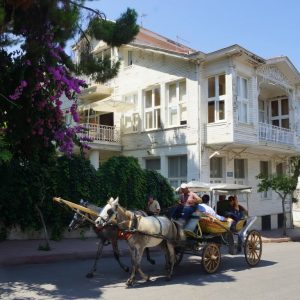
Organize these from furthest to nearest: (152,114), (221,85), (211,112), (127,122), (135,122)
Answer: (127,122)
(135,122)
(152,114)
(211,112)
(221,85)

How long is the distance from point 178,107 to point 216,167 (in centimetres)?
348

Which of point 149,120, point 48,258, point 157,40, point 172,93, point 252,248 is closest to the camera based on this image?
point 252,248

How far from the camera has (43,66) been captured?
451 inches

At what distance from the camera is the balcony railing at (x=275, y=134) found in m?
23.0

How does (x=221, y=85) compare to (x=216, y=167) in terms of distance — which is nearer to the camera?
(x=221, y=85)

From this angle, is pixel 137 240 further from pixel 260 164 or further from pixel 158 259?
pixel 260 164

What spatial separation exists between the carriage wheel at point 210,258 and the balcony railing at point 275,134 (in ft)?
43.2

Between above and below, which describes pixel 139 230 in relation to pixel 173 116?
below

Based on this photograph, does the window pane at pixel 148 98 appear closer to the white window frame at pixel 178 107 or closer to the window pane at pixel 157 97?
the window pane at pixel 157 97

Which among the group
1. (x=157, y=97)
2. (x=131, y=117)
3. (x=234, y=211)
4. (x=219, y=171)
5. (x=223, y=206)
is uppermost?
(x=157, y=97)

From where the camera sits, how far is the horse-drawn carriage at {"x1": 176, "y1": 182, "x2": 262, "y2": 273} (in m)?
10.4

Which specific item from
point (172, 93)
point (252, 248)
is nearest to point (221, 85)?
point (172, 93)

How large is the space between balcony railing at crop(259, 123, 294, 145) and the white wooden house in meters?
0.05

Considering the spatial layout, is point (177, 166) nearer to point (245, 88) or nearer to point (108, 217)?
point (245, 88)
